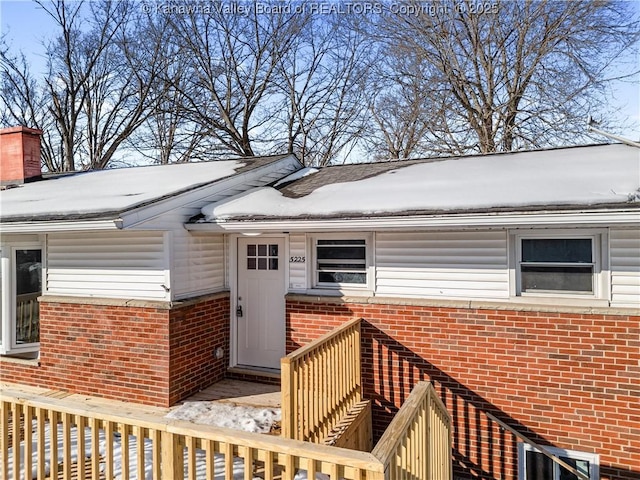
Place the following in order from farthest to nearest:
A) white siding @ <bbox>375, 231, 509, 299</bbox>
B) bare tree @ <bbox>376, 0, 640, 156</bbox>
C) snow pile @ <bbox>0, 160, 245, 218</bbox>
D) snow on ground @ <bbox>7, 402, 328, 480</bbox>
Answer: bare tree @ <bbox>376, 0, 640, 156</bbox>, snow pile @ <bbox>0, 160, 245, 218</bbox>, white siding @ <bbox>375, 231, 509, 299</bbox>, snow on ground @ <bbox>7, 402, 328, 480</bbox>

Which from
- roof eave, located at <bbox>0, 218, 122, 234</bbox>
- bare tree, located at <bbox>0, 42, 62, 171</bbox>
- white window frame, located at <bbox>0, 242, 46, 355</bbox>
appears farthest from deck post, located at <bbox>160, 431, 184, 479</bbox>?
bare tree, located at <bbox>0, 42, 62, 171</bbox>

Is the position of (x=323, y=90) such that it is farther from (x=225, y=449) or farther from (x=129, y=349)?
(x=225, y=449)

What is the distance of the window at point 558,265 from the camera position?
16.6 ft

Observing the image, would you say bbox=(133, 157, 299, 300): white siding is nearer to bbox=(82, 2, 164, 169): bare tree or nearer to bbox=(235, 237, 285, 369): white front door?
bbox=(235, 237, 285, 369): white front door

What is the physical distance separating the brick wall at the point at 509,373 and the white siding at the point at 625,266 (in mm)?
218

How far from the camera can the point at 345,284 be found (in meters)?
6.31

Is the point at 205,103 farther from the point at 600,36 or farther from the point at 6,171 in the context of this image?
the point at 600,36

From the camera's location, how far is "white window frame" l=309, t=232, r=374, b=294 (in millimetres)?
6105

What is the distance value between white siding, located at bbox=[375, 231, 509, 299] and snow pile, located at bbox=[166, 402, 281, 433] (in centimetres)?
217

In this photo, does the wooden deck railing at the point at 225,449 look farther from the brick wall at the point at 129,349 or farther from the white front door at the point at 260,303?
the white front door at the point at 260,303

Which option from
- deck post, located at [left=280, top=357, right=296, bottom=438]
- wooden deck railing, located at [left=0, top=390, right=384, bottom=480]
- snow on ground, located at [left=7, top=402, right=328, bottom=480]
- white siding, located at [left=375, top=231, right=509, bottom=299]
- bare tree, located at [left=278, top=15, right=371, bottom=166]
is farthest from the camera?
bare tree, located at [left=278, top=15, right=371, bottom=166]

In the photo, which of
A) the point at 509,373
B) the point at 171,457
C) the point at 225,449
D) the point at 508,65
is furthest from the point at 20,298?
the point at 508,65

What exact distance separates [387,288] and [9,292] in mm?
5955

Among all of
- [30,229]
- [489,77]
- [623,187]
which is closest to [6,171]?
[30,229]
